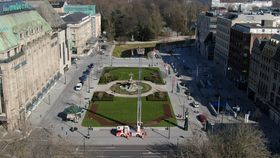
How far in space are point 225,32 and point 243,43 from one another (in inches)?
707

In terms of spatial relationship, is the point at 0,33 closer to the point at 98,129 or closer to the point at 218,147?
the point at 98,129

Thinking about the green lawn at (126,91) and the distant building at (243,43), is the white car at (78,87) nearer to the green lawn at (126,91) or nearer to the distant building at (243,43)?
the green lawn at (126,91)

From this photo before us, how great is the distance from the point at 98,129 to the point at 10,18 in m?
28.4

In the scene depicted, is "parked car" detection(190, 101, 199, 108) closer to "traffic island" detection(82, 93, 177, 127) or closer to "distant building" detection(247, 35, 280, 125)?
"traffic island" detection(82, 93, 177, 127)

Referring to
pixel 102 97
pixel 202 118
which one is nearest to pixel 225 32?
pixel 202 118

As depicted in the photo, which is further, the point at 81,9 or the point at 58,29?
Result: the point at 81,9

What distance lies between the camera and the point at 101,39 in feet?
581

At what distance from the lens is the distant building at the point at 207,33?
131375 mm

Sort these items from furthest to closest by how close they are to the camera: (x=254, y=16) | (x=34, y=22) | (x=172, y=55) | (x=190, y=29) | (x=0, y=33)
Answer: (x=190, y=29)
(x=172, y=55)
(x=254, y=16)
(x=34, y=22)
(x=0, y=33)

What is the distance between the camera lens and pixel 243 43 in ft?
304

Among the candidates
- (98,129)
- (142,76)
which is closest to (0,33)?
(98,129)

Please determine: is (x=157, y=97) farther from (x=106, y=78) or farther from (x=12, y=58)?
(x=12, y=58)

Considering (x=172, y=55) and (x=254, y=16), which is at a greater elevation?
(x=254, y=16)

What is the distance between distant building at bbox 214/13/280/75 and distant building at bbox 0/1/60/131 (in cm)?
5023
